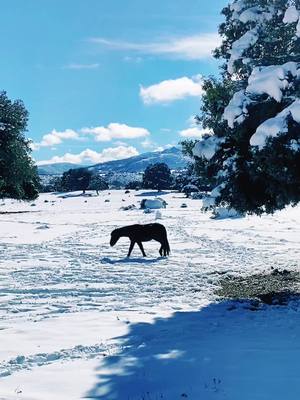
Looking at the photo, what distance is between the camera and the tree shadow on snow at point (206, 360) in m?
6.52

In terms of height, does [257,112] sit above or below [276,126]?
above

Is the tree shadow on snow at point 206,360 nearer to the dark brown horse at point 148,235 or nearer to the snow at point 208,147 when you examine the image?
the snow at point 208,147

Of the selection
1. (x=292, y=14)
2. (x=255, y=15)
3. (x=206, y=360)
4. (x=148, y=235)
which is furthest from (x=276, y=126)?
(x=148, y=235)

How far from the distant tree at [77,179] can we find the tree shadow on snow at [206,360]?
414 feet

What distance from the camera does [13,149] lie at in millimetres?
30438

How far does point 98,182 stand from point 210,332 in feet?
435

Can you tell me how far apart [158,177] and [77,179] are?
2421 cm

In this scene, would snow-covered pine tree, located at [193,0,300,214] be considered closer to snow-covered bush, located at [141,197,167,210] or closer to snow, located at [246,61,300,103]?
snow, located at [246,61,300,103]

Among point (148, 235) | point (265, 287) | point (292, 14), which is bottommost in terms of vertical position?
point (265, 287)

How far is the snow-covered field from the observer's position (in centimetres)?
676

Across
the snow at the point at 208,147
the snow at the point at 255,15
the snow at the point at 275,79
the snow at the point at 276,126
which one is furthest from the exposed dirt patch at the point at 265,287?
the snow at the point at 255,15

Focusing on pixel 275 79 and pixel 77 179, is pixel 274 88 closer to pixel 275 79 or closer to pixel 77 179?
pixel 275 79

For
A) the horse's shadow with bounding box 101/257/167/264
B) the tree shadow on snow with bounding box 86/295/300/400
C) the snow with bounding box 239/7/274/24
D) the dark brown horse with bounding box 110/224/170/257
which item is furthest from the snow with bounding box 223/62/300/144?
the dark brown horse with bounding box 110/224/170/257

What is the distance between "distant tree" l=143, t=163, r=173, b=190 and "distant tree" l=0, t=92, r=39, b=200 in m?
106
